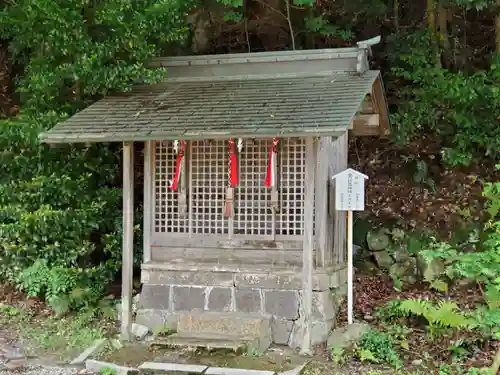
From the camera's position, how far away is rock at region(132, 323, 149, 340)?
844cm

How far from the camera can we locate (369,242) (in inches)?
418

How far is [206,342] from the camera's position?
7500mm

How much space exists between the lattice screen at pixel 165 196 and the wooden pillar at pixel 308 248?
227 cm

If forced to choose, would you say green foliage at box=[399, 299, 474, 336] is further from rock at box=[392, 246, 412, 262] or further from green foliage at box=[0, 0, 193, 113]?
green foliage at box=[0, 0, 193, 113]

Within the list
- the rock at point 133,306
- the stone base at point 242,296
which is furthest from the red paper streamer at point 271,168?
the rock at point 133,306

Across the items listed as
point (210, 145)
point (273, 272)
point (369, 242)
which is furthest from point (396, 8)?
point (273, 272)

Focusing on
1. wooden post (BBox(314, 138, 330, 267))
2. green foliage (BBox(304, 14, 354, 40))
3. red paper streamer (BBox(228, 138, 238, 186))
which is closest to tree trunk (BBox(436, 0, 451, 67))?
green foliage (BBox(304, 14, 354, 40))

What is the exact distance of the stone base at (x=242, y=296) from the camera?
26.5 ft

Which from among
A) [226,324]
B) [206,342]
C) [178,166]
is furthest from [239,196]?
[206,342]

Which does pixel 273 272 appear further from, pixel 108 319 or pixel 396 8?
pixel 396 8

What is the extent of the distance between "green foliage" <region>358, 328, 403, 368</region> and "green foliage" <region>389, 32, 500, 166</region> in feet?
16.1

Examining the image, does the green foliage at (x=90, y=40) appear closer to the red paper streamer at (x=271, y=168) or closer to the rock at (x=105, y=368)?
the red paper streamer at (x=271, y=168)

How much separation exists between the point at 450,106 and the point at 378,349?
243 inches

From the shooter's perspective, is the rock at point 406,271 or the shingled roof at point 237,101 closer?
the shingled roof at point 237,101
